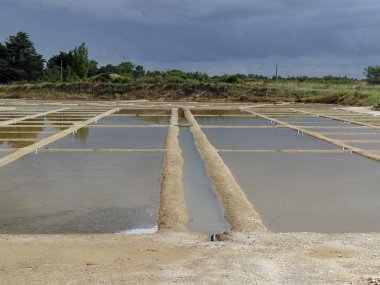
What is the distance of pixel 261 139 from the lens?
51.2 ft

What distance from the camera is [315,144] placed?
14602 mm

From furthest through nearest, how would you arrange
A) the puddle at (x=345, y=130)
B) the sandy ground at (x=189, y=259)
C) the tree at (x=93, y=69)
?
1. the tree at (x=93, y=69)
2. the puddle at (x=345, y=130)
3. the sandy ground at (x=189, y=259)

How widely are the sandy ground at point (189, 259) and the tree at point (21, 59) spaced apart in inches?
2228

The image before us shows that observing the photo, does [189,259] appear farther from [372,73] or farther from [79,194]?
[372,73]

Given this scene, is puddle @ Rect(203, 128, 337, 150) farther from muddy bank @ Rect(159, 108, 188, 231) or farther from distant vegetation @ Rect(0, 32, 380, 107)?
distant vegetation @ Rect(0, 32, 380, 107)

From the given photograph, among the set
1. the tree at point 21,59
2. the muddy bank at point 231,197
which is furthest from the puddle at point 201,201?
the tree at point 21,59

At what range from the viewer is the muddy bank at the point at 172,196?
21.9 feet

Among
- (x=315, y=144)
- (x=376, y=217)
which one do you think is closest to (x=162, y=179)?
(x=376, y=217)

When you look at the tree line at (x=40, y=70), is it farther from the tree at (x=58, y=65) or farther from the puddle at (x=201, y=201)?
the puddle at (x=201, y=201)

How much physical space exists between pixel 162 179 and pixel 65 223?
9.69 ft

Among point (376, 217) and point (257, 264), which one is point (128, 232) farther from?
point (376, 217)

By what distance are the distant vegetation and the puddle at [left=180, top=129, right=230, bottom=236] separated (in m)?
22.7

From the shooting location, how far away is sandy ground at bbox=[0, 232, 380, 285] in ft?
15.8

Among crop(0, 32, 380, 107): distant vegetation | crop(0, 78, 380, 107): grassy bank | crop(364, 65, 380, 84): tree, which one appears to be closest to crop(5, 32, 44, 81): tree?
crop(0, 32, 380, 107): distant vegetation
